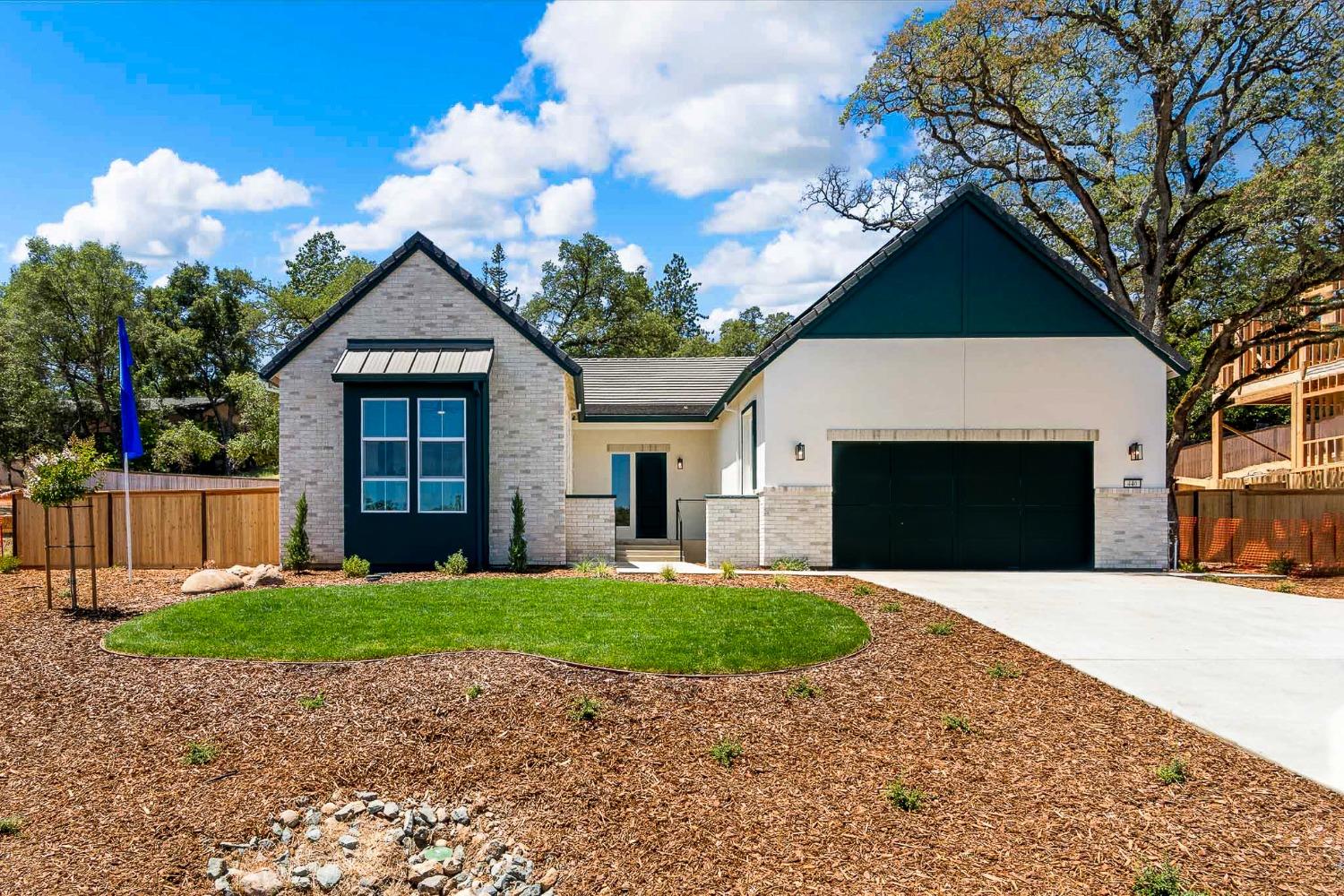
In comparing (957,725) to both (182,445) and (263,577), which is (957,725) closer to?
(263,577)

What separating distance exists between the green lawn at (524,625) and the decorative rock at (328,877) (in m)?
2.60

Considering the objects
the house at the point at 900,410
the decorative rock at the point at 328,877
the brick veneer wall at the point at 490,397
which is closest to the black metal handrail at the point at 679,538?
the house at the point at 900,410

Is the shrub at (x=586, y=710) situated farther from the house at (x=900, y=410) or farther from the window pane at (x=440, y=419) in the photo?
the window pane at (x=440, y=419)

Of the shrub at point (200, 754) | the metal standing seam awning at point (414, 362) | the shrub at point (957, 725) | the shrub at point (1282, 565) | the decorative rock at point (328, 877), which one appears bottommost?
the decorative rock at point (328, 877)

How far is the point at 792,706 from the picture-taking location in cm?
588

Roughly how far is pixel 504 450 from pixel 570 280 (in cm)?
2595

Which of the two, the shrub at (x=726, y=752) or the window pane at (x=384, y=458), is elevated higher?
the window pane at (x=384, y=458)

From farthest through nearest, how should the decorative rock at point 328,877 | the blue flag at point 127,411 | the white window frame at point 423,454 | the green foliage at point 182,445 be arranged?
the green foliage at point 182,445
the white window frame at point 423,454
the blue flag at point 127,411
the decorative rock at point 328,877

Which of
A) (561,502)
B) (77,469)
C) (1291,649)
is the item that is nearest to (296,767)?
(77,469)

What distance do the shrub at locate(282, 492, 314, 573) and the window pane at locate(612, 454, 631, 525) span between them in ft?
25.9

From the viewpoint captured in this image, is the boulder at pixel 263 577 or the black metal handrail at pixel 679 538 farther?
the black metal handrail at pixel 679 538

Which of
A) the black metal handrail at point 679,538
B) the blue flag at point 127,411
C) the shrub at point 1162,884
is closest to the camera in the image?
the shrub at point 1162,884

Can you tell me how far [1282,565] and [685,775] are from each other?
47.6 ft

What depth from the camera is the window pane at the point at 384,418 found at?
12.9 meters
